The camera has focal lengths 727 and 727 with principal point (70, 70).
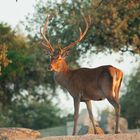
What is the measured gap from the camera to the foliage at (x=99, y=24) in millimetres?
38906

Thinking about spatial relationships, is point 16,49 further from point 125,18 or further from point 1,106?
point 125,18

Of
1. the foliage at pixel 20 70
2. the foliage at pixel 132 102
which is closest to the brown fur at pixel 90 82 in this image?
the foliage at pixel 20 70

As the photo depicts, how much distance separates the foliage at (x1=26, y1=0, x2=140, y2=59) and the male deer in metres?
15.4

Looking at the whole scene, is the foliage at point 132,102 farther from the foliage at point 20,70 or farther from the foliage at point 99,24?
the foliage at point 99,24

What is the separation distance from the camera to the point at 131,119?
187 ft

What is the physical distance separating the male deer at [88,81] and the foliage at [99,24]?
15.4 meters

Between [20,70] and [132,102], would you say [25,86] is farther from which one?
[132,102]

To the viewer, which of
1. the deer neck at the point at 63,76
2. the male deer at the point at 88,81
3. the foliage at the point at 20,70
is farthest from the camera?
the foliage at the point at 20,70

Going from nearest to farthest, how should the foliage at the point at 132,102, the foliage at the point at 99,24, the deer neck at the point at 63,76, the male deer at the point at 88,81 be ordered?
the male deer at the point at 88,81 < the deer neck at the point at 63,76 < the foliage at the point at 99,24 < the foliage at the point at 132,102

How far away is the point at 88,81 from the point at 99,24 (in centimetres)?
1935

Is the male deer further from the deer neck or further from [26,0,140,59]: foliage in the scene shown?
[26,0,140,59]: foliage

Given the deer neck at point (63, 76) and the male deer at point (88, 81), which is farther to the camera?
the deer neck at point (63, 76)

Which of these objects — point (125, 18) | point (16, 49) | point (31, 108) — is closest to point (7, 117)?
point (31, 108)

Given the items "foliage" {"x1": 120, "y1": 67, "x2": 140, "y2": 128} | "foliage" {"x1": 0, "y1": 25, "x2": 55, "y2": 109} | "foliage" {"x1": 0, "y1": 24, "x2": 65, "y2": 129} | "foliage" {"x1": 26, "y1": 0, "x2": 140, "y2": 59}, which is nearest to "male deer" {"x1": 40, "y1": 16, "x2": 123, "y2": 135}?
"foliage" {"x1": 26, "y1": 0, "x2": 140, "y2": 59}
